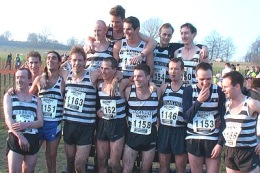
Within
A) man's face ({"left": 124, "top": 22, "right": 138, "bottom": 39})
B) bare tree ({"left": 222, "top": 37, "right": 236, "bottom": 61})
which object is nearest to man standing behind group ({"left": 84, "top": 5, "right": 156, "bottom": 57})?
man's face ({"left": 124, "top": 22, "right": 138, "bottom": 39})

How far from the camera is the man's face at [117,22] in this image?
242 inches

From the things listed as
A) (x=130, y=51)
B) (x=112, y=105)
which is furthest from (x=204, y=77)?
(x=112, y=105)

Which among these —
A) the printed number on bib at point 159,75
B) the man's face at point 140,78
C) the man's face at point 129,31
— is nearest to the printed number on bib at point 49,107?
the man's face at point 140,78

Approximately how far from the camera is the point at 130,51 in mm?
5848

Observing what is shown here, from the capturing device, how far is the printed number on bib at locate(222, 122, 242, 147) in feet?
15.8

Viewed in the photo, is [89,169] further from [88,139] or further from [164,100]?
[164,100]

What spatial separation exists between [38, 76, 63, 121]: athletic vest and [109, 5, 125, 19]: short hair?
5.11ft

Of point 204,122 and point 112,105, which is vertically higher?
point 112,105

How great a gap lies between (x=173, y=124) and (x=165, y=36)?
165 cm

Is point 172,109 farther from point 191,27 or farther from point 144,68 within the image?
point 191,27

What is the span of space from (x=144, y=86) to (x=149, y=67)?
0.32m

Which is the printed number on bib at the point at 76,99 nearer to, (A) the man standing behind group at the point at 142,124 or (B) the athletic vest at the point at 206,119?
(A) the man standing behind group at the point at 142,124

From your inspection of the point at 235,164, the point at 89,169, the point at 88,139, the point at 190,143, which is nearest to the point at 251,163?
the point at 235,164

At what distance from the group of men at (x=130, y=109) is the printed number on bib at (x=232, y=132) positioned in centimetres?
1
